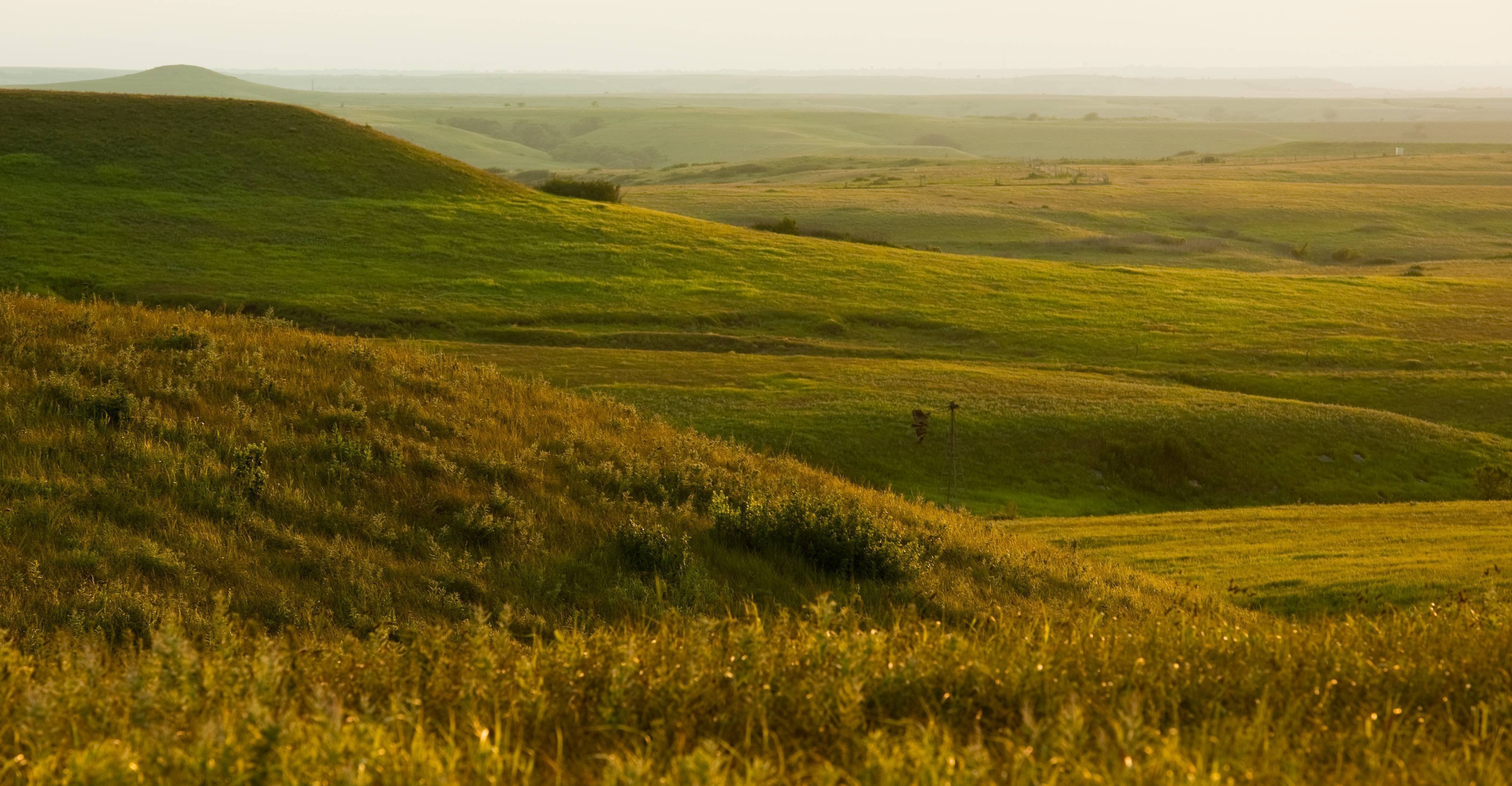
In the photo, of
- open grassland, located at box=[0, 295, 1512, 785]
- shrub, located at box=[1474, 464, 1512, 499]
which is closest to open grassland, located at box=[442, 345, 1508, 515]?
shrub, located at box=[1474, 464, 1512, 499]

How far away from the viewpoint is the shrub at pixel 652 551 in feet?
47.4

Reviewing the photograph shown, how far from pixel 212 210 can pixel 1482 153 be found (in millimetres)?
191363

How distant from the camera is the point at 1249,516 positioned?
2739 centimetres

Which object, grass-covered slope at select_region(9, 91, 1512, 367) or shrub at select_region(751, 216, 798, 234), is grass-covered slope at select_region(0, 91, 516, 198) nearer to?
grass-covered slope at select_region(9, 91, 1512, 367)

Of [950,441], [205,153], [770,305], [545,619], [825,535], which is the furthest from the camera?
[205,153]

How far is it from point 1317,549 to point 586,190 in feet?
225

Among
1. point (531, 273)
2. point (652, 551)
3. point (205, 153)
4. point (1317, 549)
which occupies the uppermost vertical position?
point (205, 153)

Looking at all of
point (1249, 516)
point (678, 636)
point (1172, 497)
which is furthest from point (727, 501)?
point (1172, 497)

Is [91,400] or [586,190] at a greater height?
[586,190]

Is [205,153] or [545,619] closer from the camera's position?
[545,619]

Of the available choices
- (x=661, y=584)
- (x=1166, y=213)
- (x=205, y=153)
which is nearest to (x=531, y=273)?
(x=205, y=153)

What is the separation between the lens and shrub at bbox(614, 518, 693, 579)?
14453 mm

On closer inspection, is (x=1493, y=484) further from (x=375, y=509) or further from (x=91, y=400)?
(x=91, y=400)

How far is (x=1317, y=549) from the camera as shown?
73.3 ft
